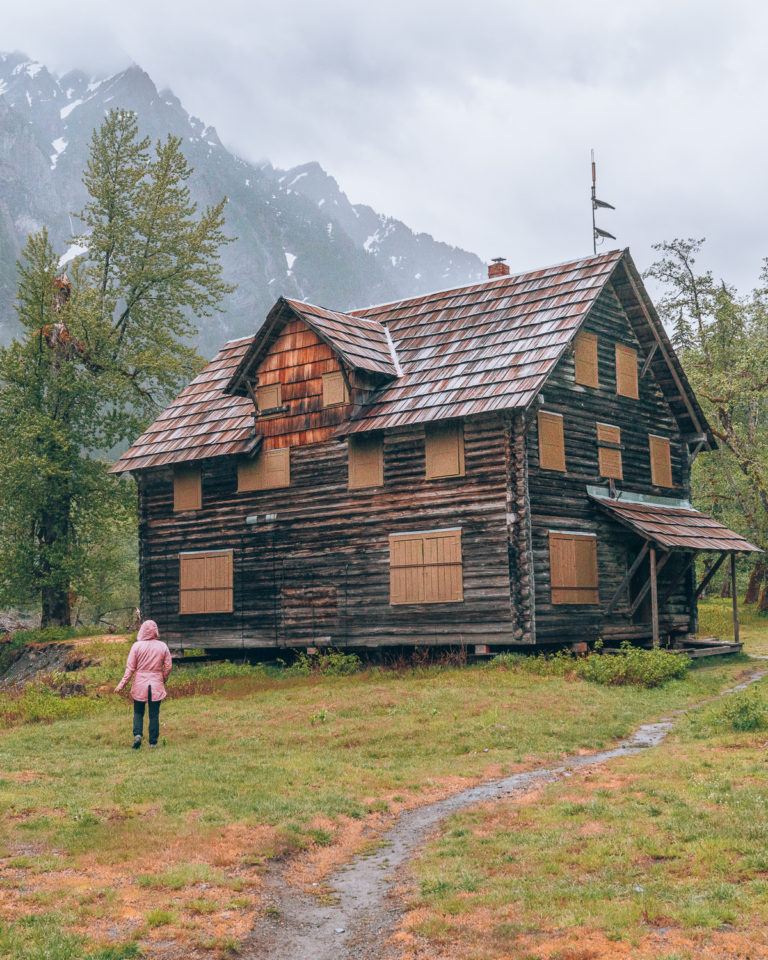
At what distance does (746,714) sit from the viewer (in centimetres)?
1816

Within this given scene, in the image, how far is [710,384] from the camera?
149 feet

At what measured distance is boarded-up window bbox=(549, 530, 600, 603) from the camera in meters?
27.6

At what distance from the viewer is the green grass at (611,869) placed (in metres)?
8.63

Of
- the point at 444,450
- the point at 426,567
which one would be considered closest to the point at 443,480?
the point at 444,450

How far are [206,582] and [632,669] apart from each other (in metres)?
14.3

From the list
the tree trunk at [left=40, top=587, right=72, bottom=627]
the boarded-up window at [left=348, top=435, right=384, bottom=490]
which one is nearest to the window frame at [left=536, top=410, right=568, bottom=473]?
the boarded-up window at [left=348, top=435, right=384, bottom=490]

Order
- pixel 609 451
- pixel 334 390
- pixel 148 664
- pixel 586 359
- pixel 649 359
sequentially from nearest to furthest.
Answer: pixel 148 664 → pixel 586 359 → pixel 609 451 → pixel 334 390 → pixel 649 359

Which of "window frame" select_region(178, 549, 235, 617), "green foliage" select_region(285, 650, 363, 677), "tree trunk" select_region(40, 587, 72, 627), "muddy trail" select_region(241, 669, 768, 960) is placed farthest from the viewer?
"tree trunk" select_region(40, 587, 72, 627)

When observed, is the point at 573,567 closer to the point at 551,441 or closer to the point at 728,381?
the point at 551,441

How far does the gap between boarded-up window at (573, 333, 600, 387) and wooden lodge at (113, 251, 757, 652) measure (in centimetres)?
8

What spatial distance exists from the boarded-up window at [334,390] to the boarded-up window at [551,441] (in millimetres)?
5707

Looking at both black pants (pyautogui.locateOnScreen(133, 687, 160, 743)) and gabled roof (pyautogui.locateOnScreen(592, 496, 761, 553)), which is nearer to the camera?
black pants (pyautogui.locateOnScreen(133, 687, 160, 743))

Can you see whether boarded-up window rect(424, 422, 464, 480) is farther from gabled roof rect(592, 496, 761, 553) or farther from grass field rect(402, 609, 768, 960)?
grass field rect(402, 609, 768, 960)

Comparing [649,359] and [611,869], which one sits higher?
[649,359]
